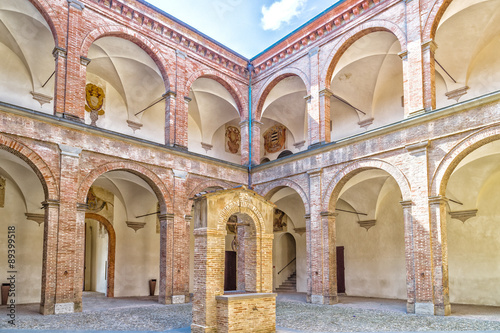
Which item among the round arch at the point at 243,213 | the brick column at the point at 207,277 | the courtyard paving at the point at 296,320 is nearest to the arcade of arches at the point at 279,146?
the courtyard paving at the point at 296,320

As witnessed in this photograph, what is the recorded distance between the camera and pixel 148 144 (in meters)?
13.5

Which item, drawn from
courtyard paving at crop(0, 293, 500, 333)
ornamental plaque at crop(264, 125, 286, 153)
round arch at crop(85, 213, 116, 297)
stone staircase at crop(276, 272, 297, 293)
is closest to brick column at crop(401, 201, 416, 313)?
courtyard paving at crop(0, 293, 500, 333)

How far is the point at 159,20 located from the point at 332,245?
962cm

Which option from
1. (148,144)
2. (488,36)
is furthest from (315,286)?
(488,36)

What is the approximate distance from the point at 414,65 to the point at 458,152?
2903 mm

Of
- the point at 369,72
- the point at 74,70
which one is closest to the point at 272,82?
the point at 369,72

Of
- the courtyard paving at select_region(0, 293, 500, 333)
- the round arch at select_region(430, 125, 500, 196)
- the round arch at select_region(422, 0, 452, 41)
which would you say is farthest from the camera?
the round arch at select_region(422, 0, 452, 41)

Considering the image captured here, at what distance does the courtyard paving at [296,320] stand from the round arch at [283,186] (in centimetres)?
353

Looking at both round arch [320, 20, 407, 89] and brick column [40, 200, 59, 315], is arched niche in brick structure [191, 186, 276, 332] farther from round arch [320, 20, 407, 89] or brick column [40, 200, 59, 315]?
round arch [320, 20, 407, 89]

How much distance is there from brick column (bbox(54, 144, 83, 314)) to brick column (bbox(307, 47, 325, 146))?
24.8 feet

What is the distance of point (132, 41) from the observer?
Result: 46.8ft

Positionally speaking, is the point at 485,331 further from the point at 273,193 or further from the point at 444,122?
the point at 273,193

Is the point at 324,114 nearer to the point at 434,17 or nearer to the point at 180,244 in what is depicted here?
the point at 434,17

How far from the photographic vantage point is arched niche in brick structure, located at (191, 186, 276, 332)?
792 centimetres
